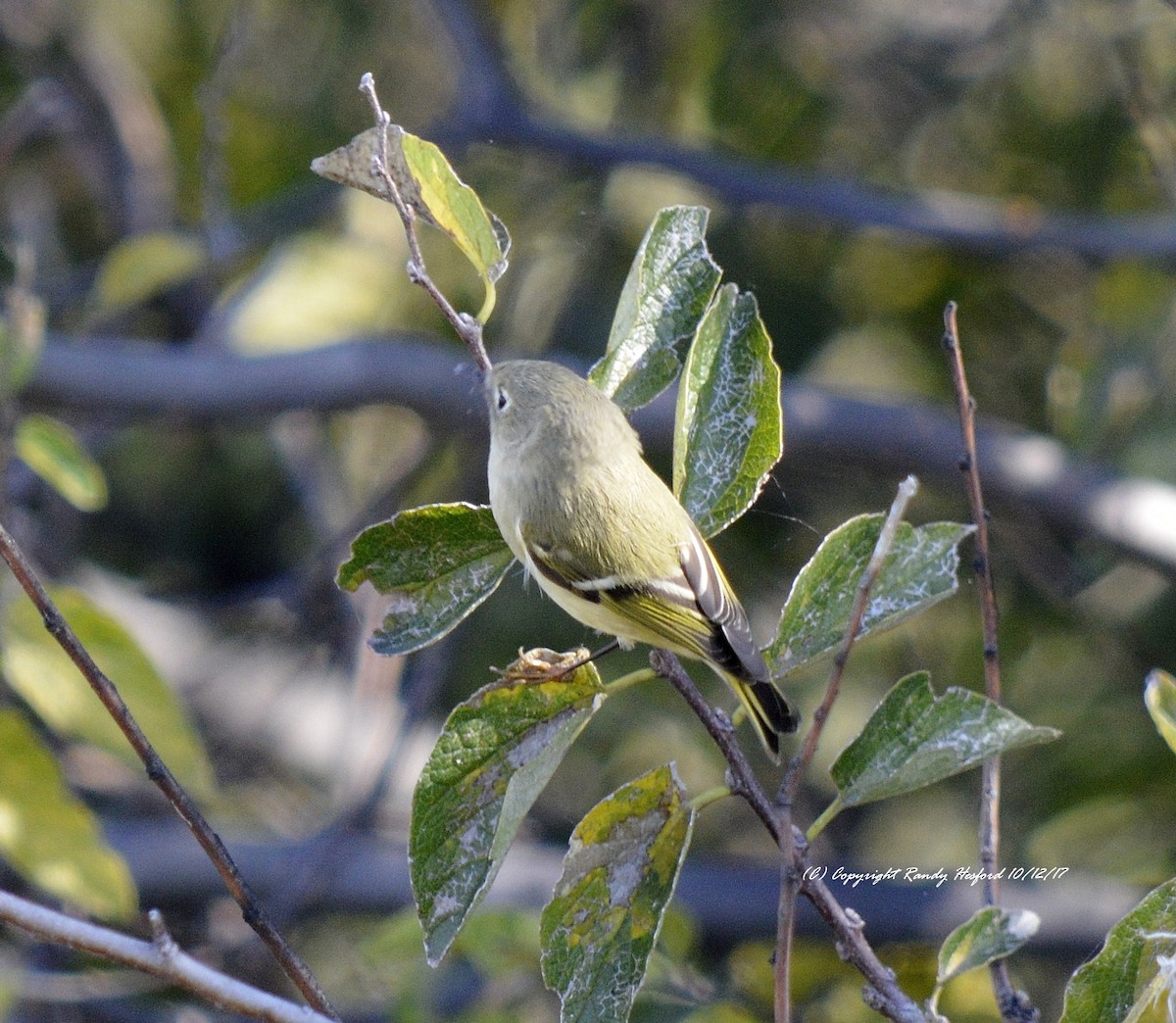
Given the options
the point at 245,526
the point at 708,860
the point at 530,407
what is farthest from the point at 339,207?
the point at 530,407

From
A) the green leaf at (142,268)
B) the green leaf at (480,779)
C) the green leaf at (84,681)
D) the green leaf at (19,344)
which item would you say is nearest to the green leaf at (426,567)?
the green leaf at (480,779)

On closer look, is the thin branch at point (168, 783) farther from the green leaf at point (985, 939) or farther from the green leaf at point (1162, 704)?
the green leaf at point (1162, 704)

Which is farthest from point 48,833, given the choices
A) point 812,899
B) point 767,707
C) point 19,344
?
point 812,899

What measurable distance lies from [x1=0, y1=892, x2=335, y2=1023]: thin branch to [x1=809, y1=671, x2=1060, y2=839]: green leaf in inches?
14.7

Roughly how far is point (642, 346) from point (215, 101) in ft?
5.91

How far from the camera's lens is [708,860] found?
2.72m

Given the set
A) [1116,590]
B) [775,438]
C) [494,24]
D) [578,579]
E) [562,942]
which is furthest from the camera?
[494,24]

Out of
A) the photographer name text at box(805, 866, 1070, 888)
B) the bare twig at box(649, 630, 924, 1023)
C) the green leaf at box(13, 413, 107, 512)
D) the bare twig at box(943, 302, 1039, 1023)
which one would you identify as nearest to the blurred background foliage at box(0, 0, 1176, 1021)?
the photographer name text at box(805, 866, 1070, 888)

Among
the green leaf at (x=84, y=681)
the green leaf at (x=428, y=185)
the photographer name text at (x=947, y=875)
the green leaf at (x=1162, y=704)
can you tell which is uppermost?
the green leaf at (x=428, y=185)

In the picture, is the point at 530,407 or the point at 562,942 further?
the point at 530,407

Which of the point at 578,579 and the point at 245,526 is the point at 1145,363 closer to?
the point at 578,579

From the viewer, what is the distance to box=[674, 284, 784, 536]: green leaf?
114cm

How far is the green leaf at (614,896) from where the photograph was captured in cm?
101

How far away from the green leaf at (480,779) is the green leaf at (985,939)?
30 centimetres
